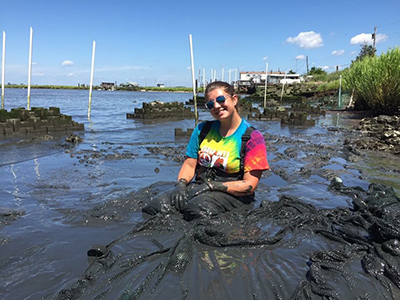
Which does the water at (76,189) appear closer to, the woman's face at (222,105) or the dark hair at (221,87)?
the woman's face at (222,105)

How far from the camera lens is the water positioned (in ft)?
9.00

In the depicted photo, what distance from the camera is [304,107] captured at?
31.4 meters

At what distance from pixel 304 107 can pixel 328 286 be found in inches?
1223

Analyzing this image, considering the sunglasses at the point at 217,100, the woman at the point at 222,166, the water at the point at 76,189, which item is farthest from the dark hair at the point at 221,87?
the water at the point at 76,189

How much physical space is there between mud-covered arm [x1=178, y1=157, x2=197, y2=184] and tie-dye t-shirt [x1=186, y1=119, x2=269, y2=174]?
6 centimetres

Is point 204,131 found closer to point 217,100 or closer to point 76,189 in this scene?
point 217,100

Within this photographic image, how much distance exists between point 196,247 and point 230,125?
1.44m

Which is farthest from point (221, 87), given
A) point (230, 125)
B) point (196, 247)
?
point (196, 247)

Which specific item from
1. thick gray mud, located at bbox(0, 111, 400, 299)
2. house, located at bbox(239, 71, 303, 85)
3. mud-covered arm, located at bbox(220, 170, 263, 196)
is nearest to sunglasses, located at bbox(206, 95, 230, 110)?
mud-covered arm, located at bbox(220, 170, 263, 196)

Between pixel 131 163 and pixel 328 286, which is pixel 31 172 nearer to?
pixel 131 163

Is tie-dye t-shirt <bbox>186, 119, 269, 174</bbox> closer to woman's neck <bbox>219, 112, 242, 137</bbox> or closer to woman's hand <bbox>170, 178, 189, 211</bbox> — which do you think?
woman's neck <bbox>219, 112, 242, 137</bbox>

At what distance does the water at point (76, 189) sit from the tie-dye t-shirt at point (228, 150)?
1.05 meters

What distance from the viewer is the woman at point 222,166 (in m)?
3.46

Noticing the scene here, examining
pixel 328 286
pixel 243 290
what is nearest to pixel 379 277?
pixel 328 286
